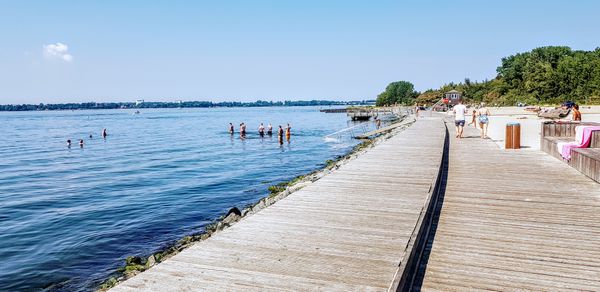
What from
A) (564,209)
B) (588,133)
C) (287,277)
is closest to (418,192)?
(564,209)

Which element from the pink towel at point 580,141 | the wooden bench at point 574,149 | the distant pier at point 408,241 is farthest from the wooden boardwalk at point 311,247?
the pink towel at point 580,141

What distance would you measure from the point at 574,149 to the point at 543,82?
7172 cm

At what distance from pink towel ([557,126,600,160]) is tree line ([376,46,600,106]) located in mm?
56777

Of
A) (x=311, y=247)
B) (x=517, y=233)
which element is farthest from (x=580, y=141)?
(x=311, y=247)

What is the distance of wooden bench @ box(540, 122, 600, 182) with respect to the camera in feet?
32.7

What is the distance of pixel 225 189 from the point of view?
18875 mm

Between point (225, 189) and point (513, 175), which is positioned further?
point (225, 189)

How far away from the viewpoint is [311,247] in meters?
5.57

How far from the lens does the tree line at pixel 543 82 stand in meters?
67.3

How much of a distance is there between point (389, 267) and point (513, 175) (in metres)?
7.71

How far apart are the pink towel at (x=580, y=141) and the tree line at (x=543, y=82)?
5678 centimetres

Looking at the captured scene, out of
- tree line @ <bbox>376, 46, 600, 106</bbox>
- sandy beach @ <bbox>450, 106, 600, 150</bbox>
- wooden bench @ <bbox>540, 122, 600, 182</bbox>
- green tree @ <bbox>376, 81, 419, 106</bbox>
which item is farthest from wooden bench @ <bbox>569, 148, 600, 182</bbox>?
green tree @ <bbox>376, 81, 419, 106</bbox>

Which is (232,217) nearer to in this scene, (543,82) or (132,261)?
(132,261)

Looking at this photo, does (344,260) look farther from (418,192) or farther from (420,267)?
(418,192)
